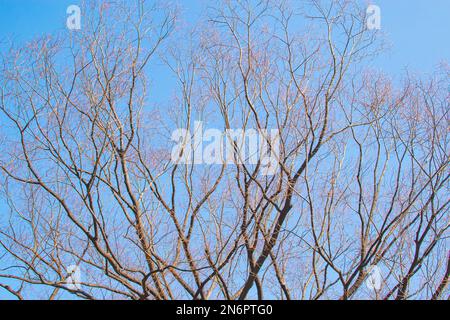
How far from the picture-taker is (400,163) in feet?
17.4

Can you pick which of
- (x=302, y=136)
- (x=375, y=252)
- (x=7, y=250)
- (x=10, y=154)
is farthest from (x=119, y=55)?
(x=375, y=252)

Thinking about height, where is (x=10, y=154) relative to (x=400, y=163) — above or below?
above

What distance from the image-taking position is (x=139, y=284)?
5555mm

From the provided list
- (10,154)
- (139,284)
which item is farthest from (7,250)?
(139,284)

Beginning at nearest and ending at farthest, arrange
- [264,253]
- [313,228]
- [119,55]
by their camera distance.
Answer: [313,228], [264,253], [119,55]

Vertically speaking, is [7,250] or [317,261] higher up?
[7,250]

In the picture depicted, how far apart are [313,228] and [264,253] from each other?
0.66 metres

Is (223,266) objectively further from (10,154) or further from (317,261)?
(10,154)
